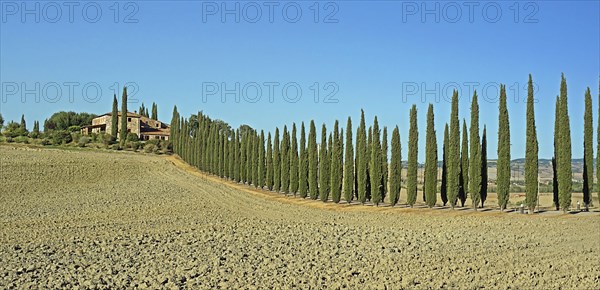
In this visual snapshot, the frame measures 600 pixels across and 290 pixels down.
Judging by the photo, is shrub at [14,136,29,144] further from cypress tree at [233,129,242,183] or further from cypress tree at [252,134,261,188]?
cypress tree at [252,134,261,188]

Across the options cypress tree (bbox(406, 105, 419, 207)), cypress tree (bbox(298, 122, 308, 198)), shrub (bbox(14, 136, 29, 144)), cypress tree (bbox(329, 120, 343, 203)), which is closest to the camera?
cypress tree (bbox(406, 105, 419, 207))

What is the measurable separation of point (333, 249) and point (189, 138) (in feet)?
173

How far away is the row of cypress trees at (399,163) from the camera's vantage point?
3259cm

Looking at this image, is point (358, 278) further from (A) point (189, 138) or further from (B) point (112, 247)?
(A) point (189, 138)

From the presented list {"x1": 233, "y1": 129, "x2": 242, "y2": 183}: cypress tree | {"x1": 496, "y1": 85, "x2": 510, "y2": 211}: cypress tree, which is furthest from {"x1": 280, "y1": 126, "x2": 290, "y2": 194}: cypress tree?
{"x1": 496, "y1": 85, "x2": 510, "y2": 211}: cypress tree

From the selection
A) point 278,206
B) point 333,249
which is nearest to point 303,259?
point 333,249

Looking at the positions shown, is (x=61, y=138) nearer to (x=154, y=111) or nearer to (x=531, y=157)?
(x=154, y=111)

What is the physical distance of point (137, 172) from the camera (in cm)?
5562

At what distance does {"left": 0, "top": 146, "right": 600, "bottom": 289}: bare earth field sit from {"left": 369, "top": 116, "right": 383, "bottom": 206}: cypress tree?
892mm

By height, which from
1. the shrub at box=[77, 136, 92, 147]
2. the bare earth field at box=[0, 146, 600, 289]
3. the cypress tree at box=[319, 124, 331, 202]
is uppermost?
the shrub at box=[77, 136, 92, 147]

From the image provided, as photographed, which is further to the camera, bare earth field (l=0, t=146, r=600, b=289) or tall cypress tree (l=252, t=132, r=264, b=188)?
tall cypress tree (l=252, t=132, r=264, b=188)

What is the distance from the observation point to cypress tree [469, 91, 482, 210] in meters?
33.8

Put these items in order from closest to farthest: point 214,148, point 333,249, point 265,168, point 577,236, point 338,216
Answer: point 333,249, point 577,236, point 338,216, point 265,168, point 214,148

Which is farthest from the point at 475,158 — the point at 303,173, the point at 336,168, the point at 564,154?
the point at 303,173
